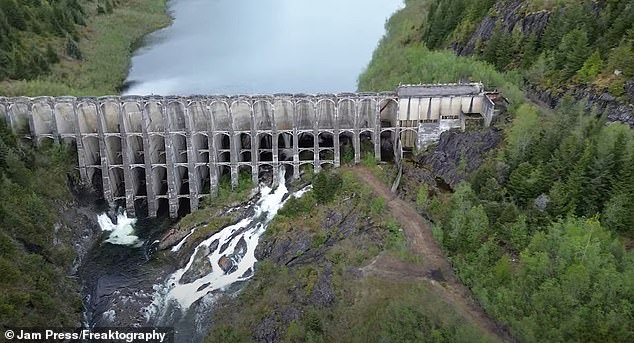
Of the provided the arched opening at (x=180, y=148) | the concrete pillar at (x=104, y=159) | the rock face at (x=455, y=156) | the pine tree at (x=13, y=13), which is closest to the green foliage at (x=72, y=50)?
the pine tree at (x=13, y=13)

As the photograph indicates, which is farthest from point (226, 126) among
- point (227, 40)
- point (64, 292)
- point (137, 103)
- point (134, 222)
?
point (227, 40)

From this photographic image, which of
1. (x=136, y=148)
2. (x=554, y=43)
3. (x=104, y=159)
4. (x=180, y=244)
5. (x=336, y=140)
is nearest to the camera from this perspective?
(x=180, y=244)

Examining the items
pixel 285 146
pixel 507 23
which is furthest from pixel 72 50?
pixel 507 23

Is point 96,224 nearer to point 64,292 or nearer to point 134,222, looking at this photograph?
point 134,222

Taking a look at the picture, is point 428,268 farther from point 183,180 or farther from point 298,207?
point 183,180

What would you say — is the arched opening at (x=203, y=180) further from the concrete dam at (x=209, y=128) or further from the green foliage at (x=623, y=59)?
the green foliage at (x=623, y=59)

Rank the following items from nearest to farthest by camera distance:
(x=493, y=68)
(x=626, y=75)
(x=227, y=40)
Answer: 1. (x=626, y=75)
2. (x=493, y=68)
3. (x=227, y=40)
